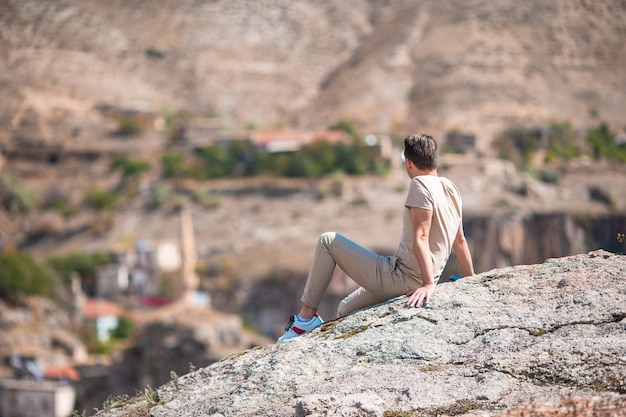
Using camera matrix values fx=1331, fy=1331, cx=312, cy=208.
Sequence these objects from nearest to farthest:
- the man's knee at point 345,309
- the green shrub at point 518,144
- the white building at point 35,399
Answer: the man's knee at point 345,309 < the white building at point 35,399 < the green shrub at point 518,144

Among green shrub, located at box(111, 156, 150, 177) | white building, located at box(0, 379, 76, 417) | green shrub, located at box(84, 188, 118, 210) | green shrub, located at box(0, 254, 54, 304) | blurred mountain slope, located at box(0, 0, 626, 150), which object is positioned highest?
blurred mountain slope, located at box(0, 0, 626, 150)

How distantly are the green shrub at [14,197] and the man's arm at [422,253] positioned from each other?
2857 inches

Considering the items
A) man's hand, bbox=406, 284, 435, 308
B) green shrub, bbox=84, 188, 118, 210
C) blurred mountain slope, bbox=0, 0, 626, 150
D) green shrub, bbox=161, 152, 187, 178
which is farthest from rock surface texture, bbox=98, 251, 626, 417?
blurred mountain slope, bbox=0, 0, 626, 150

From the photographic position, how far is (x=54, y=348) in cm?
4953

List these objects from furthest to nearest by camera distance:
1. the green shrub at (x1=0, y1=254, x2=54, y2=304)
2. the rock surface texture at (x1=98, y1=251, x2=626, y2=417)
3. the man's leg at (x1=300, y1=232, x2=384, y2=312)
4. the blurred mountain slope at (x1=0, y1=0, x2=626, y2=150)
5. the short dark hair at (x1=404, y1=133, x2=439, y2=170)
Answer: the blurred mountain slope at (x1=0, y1=0, x2=626, y2=150), the green shrub at (x1=0, y1=254, x2=54, y2=304), the man's leg at (x1=300, y1=232, x2=384, y2=312), the short dark hair at (x1=404, y1=133, x2=439, y2=170), the rock surface texture at (x1=98, y1=251, x2=626, y2=417)

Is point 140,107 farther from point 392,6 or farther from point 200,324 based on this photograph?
point 200,324

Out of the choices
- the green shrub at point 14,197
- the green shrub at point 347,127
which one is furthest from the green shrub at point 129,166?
the green shrub at point 347,127

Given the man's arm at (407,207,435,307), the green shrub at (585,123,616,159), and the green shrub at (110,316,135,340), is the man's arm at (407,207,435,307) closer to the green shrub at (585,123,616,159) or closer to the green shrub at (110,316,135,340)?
the green shrub at (110,316,135,340)

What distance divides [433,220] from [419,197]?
207 millimetres

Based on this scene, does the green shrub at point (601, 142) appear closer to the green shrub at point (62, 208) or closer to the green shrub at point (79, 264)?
the green shrub at point (79, 264)

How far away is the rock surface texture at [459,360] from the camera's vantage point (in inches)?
259

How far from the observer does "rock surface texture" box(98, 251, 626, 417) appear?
259 inches

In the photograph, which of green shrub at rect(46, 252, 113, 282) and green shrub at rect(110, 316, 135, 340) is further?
green shrub at rect(46, 252, 113, 282)

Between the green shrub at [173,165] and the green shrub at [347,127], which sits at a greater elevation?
the green shrub at [347,127]
